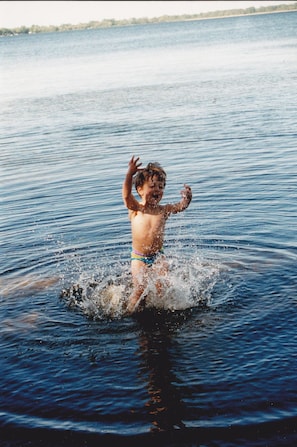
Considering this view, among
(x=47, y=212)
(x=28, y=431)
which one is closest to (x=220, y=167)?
(x=47, y=212)

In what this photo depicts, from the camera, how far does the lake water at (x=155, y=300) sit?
561 centimetres

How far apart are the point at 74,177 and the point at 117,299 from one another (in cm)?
825

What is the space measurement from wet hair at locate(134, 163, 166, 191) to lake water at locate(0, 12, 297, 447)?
1425mm

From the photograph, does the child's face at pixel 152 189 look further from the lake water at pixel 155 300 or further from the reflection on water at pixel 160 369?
the reflection on water at pixel 160 369

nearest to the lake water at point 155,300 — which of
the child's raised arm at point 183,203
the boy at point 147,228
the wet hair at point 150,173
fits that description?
the boy at point 147,228

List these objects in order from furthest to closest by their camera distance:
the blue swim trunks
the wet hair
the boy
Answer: the blue swim trunks < the boy < the wet hair

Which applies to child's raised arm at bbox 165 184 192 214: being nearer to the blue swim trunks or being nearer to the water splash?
the blue swim trunks

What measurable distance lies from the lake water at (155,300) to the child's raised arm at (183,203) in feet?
3.26

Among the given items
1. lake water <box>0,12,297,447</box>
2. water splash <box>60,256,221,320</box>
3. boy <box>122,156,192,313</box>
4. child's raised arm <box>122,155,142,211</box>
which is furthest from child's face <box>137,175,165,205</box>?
lake water <box>0,12,297,447</box>

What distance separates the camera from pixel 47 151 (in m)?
19.9

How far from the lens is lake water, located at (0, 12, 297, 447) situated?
561 cm

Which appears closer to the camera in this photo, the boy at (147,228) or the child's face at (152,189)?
the child's face at (152,189)

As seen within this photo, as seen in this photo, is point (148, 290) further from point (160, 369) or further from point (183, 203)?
point (160, 369)

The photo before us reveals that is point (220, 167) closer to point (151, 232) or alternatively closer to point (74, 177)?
point (74, 177)
